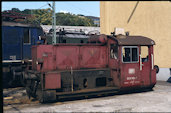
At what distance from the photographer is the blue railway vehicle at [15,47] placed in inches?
428

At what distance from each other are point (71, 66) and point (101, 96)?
1.84m

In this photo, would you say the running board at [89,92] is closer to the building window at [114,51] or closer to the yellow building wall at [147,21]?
the building window at [114,51]

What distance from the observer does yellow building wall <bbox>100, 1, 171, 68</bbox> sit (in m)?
15.0

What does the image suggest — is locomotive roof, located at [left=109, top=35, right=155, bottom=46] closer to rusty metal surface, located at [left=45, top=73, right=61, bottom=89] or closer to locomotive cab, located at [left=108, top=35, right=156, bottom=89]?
locomotive cab, located at [left=108, top=35, right=156, bottom=89]

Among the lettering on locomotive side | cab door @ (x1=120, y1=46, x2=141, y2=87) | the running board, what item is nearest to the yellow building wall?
cab door @ (x1=120, y1=46, x2=141, y2=87)

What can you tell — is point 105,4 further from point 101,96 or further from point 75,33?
point 101,96

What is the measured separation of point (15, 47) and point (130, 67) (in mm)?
6186

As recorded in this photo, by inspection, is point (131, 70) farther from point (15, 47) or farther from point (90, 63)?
point (15, 47)

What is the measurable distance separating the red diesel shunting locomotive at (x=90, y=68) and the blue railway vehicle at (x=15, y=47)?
2.50 meters

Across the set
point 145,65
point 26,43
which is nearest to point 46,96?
point 145,65

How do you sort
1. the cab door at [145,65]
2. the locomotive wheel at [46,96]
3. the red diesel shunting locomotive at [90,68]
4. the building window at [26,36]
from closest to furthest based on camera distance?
the locomotive wheel at [46,96] → the red diesel shunting locomotive at [90,68] → the cab door at [145,65] → the building window at [26,36]

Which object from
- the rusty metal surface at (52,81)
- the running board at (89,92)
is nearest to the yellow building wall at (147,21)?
the running board at (89,92)

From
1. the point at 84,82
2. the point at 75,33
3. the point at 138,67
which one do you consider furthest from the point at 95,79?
the point at 75,33

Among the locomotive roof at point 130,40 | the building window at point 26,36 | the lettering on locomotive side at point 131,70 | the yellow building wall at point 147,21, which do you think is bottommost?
the lettering on locomotive side at point 131,70
